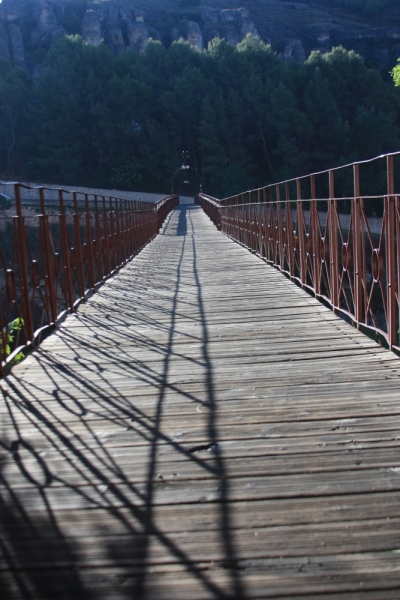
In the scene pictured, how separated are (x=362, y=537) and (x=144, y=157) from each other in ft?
205

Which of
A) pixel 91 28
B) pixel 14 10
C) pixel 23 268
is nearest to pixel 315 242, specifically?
pixel 23 268

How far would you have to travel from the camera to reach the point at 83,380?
4020 millimetres

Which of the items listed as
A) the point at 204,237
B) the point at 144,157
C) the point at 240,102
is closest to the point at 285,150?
the point at 240,102

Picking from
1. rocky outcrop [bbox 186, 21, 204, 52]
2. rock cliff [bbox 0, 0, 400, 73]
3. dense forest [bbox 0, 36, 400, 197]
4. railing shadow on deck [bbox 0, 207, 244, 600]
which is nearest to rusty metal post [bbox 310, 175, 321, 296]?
railing shadow on deck [bbox 0, 207, 244, 600]

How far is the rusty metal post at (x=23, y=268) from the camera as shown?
4465 millimetres

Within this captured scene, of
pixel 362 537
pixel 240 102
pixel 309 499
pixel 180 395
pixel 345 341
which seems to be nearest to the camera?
pixel 362 537

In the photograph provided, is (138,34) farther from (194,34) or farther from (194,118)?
(194,118)

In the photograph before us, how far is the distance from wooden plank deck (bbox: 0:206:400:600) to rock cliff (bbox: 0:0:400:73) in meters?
87.2

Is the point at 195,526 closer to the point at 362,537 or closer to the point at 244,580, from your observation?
the point at 244,580

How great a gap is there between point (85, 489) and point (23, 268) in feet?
7.41

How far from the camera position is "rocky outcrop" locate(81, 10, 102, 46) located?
94.1 meters

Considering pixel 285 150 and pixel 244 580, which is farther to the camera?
pixel 285 150

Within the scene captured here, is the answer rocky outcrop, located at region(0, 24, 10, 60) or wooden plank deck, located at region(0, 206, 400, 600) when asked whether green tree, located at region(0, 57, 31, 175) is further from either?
wooden plank deck, located at region(0, 206, 400, 600)

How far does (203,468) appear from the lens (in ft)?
8.73
